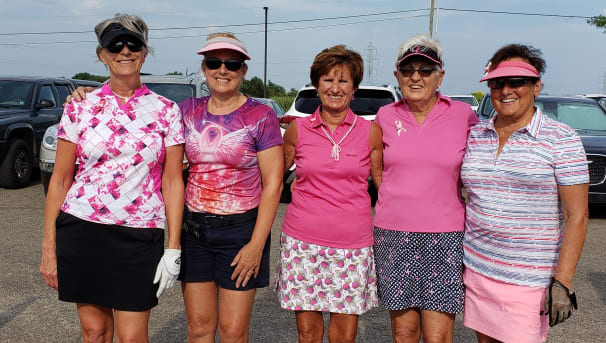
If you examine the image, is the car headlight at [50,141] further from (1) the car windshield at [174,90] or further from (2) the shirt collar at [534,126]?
(2) the shirt collar at [534,126]

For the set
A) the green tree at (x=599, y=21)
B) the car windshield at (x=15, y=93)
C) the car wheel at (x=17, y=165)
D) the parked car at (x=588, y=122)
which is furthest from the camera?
the green tree at (x=599, y=21)

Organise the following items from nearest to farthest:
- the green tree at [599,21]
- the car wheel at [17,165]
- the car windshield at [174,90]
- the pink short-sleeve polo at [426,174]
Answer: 1. the pink short-sleeve polo at [426,174]
2. the car windshield at [174,90]
3. the car wheel at [17,165]
4. the green tree at [599,21]

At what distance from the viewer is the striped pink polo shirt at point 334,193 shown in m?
2.97

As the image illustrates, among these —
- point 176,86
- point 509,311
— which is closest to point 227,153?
point 509,311

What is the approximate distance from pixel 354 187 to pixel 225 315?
0.94 meters

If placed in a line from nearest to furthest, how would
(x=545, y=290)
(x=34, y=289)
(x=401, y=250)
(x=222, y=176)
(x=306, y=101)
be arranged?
(x=545, y=290), (x=222, y=176), (x=401, y=250), (x=34, y=289), (x=306, y=101)

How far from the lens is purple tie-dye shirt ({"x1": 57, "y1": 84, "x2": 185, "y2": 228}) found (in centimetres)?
250

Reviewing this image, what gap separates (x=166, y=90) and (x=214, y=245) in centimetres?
685

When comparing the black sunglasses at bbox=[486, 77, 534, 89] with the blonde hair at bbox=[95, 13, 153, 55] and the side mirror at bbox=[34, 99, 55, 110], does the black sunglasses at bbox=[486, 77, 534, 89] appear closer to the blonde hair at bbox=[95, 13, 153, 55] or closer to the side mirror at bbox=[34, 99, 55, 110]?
the blonde hair at bbox=[95, 13, 153, 55]

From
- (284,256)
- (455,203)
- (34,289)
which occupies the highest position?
(455,203)

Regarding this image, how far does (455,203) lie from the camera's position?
114 inches


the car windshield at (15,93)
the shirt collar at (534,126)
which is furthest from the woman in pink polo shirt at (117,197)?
the car windshield at (15,93)

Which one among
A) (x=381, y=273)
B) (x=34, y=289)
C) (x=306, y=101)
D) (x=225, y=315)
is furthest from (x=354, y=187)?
(x=306, y=101)

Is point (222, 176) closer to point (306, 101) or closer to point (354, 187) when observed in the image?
point (354, 187)
